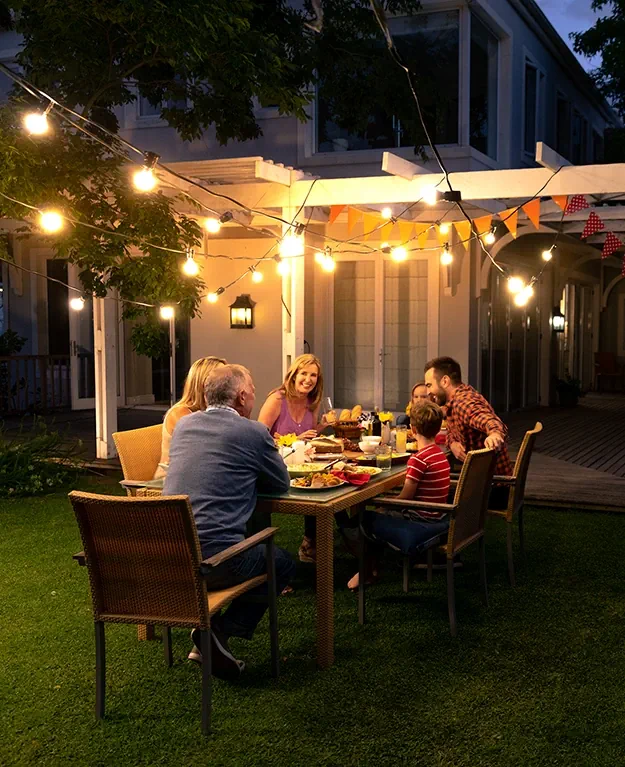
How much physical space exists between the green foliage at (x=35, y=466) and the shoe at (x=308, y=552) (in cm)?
291

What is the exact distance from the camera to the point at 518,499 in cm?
491

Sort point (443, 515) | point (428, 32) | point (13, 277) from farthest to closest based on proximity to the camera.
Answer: point (13, 277)
point (428, 32)
point (443, 515)

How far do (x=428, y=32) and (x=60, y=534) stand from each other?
6.92 metres

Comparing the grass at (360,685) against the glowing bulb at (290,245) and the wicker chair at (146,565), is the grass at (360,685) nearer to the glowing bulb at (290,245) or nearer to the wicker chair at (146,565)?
the wicker chair at (146,565)

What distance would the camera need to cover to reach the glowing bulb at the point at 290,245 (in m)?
6.84

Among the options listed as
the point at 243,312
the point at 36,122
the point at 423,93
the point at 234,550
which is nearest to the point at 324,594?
the point at 234,550

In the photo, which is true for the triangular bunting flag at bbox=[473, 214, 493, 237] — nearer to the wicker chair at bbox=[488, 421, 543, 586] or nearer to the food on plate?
the wicker chair at bbox=[488, 421, 543, 586]

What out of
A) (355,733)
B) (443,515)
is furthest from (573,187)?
(355,733)

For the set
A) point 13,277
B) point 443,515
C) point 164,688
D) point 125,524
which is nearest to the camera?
point 125,524

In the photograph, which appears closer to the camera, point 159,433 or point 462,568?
point 159,433

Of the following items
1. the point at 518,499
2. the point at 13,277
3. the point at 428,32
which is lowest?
the point at 518,499

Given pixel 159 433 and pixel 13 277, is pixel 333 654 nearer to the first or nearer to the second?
pixel 159 433

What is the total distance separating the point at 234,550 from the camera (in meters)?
3.22

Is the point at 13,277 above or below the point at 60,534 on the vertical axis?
above
